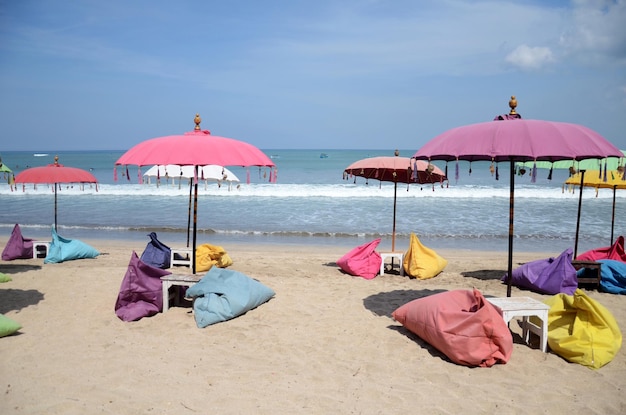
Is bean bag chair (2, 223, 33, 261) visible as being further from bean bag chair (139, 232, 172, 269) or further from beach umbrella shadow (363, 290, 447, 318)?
beach umbrella shadow (363, 290, 447, 318)

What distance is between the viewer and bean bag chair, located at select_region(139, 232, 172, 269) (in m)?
9.57

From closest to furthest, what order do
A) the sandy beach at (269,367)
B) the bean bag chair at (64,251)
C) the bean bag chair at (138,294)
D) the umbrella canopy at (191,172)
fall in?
the sandy beach at (269,367), the bean bag chair at (138,294), the umbrella canopy at (191,172), the bean bag chair at (64,251)

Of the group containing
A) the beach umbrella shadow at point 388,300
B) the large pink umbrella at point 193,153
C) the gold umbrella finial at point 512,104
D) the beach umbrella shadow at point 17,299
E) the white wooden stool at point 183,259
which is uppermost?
the gold umbrella finial at point 512,104

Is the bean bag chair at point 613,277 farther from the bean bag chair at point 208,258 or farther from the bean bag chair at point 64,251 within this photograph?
the bean bag chair at point 64,251

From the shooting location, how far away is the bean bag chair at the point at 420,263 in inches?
361

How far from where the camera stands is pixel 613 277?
8.16 m

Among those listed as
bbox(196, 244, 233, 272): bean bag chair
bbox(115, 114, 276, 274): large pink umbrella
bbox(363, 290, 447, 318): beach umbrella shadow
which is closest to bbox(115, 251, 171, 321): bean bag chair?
bbox(115, 114, 276, 274): large pink umbrella

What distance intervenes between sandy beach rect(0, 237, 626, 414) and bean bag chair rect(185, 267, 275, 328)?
135 mm

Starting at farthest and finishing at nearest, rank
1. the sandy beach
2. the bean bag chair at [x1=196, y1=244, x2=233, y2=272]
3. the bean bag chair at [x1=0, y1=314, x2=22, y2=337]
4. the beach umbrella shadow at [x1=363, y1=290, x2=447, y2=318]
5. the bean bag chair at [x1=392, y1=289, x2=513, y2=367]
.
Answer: the bean bag chair at [x1=196, y1=244, x2=233, y2=272]
the beach umbrella shadow at [x1=363, y1=290, x2=447, y2=318]
the bean bag chair at [x1=0, y1=314, x2=22, y2=337]
the bean bag chair at [x1=392, y1=289, x2=513, y2=367]
the sandy beach

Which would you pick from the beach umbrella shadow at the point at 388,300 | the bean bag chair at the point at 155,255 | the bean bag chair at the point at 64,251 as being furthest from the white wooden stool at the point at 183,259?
the beach umbrella shadow at the point at 388,300

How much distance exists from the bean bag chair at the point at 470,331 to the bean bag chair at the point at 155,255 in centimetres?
619

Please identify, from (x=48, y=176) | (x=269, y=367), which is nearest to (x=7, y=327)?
(x=269, y=367)

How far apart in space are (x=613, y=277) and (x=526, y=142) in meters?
5.19

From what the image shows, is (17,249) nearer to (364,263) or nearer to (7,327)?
(7,327)
